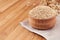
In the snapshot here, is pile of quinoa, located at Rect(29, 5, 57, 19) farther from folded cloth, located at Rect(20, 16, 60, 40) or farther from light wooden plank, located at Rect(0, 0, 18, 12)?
light wooden plank, located at Rect(0, 0, 18, 12)

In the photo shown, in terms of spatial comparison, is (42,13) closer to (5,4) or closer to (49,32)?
(49,32)

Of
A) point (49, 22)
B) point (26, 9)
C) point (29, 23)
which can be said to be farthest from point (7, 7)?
point (49, 22)

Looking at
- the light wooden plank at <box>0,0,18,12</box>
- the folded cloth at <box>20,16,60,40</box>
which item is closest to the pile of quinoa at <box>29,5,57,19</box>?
the folded cloth at <box>20,16,60,40</box>

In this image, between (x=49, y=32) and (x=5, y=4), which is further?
(x=5, y=4)

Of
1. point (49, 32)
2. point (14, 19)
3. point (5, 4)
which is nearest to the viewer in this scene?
point (49, 32)

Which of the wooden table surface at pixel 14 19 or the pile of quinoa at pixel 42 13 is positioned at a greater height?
the pile of quinoa at pixel 42 13

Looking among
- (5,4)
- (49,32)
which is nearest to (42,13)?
(49,32)

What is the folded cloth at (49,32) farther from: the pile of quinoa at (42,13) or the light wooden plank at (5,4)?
the light wooden plank at (5,4)

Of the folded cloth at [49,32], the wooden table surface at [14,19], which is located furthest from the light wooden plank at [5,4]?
the folded cloth at [49,32]

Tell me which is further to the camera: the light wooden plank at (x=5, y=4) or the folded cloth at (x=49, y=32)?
the light wooden plank at (x=5, y=4)
